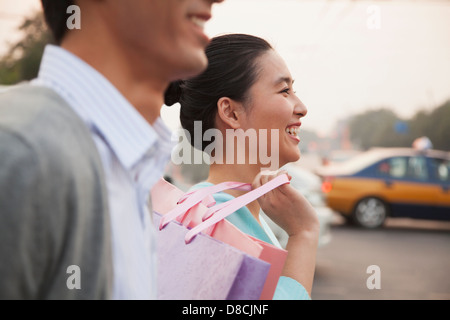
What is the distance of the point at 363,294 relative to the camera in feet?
19.5

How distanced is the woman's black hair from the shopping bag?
383 mm

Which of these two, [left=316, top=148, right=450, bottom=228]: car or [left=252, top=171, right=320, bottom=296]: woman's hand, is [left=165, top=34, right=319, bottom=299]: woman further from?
[left=316, top=148, right=450, bottom=228]: car

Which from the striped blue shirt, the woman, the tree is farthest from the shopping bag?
the tree

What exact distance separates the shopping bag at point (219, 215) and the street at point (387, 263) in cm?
455

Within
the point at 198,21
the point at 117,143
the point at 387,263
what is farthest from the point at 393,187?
the point at 117,143

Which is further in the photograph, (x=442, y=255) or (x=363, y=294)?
(x=442, y=255)

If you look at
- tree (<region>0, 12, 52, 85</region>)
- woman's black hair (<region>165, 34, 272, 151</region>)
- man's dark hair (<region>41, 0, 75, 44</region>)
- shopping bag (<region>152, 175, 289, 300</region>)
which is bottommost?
shopping bag (<region>152, 175, 289, 300</region>)

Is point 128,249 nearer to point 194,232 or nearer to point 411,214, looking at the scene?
point 194,232

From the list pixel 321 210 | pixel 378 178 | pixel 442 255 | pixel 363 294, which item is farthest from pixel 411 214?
pixel 363 294

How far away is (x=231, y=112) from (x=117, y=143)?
0.97 m

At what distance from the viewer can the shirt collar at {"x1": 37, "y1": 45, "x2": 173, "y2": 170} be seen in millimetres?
758

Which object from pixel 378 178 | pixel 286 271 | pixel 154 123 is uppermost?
pixel 378 178

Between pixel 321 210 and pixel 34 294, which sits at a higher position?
pixel 321 210
